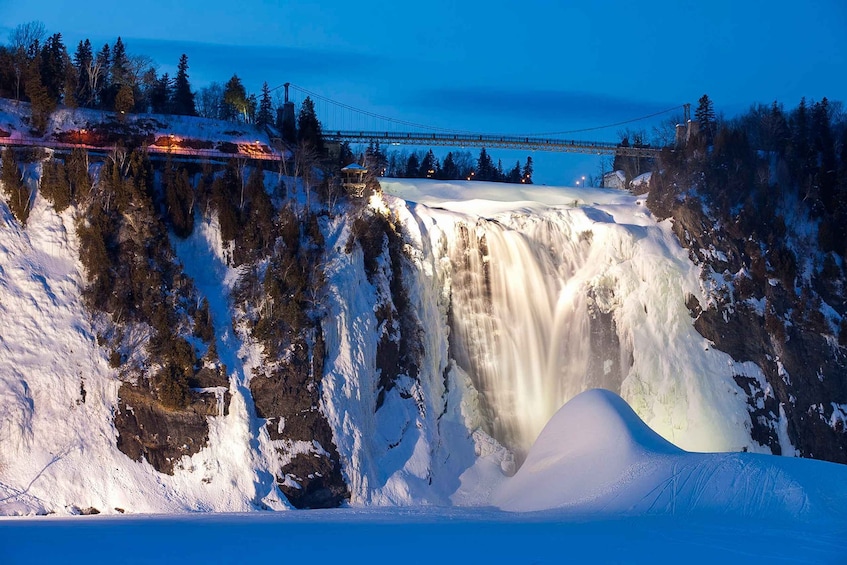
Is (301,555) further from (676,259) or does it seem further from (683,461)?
(676,259)

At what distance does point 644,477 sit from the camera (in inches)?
970

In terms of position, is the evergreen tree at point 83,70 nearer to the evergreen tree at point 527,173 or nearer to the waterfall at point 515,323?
the waterfall at point 515,323

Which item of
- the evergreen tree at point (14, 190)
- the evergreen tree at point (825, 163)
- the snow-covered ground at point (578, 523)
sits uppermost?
the evergreen tree at point (825, 163)

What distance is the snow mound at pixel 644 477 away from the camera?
22.2 metres

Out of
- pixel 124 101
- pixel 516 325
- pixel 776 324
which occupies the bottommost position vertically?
pixel 516 325

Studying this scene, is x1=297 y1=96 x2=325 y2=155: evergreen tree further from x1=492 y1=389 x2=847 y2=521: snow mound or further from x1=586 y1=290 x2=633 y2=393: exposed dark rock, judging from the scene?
x1=492 y1=389 x2=847 y2=521: snow mound

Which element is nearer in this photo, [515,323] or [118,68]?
[515,323]

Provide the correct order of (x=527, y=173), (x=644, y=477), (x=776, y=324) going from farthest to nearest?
(x=527, y=173)
(x=776, y=324)
(x=644, y=477)

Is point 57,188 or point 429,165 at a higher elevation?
point 429,165

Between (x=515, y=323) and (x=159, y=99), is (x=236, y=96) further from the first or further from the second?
(x=515, y=323)

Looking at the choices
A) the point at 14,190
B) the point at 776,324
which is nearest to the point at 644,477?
the point at 776,324

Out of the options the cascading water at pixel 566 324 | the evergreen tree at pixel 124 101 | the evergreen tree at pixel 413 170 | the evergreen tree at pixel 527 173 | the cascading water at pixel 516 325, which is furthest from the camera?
the evergreen tree at pixel 527 173

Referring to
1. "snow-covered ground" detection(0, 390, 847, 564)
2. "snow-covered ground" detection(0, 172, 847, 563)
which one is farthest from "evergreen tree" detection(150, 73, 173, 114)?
"snow-covered ground" detection(0, 390, 847, 564)

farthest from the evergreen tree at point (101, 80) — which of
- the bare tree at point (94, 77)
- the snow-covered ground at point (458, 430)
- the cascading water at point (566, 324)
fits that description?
the cascading water at point (566, 324)
